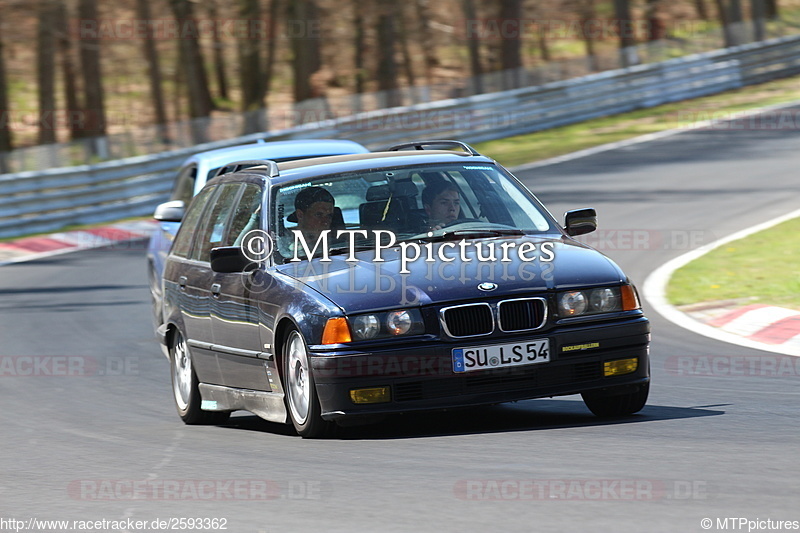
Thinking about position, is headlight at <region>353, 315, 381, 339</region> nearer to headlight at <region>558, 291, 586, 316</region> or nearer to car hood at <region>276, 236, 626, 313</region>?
car hood at <region>276, 236, 626, 313</region>

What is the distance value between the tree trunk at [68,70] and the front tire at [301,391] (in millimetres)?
25477

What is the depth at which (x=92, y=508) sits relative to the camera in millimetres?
5695

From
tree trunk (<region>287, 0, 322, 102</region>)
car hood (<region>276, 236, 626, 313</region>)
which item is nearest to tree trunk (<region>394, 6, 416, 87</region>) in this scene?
tree trunk (<region>287, 0, 322, 102</region>)

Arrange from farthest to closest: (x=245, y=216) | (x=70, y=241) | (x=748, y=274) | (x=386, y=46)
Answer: (x=386, y=46) → (x=70, y=241) → (x=748, y=274) → (x=245, y=216)

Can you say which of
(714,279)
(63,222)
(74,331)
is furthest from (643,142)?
(74,331)

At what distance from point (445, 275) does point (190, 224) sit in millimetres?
2857

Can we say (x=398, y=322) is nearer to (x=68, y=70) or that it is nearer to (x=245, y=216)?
(x=245, y=216)

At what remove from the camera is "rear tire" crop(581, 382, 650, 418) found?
7.05m

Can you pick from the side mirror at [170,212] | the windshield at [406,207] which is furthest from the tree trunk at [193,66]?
the windshield at [406,207]

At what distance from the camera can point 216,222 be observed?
859cm

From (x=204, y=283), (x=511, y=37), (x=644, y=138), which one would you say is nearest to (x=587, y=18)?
(x=511, y=37)

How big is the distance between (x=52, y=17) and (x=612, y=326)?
27.7 meters

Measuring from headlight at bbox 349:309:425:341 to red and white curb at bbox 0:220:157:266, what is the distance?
1359 cm

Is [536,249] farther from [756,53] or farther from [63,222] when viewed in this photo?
[756,53]
